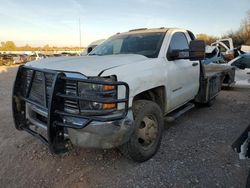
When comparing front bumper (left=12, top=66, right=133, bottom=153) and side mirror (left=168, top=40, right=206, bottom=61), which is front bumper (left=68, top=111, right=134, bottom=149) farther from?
side mirror (left=168, top=40, right=206, bottom=61)

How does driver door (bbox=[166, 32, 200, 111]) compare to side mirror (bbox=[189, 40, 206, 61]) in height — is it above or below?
below

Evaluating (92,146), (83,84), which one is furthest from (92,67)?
(92,146)

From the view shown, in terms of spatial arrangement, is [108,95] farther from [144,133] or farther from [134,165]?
[134,165]

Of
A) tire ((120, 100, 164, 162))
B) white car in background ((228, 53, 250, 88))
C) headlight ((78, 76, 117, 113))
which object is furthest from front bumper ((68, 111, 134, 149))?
white car in background ((228, 53, 250, 88))

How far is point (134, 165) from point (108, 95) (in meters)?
1.20

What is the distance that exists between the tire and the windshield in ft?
3.03

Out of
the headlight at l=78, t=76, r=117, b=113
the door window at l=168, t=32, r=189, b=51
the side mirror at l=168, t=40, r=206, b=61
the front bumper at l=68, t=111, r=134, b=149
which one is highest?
the door window at l=168, t=32, r=189, b=51

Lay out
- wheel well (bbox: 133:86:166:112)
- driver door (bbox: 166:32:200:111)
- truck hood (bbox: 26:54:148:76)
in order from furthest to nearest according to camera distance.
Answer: driver door (bbox: 166:32:200:111) < wheel well (bbox: 133:86:166:112) < truck hood (bbox: 26:54:148:76)

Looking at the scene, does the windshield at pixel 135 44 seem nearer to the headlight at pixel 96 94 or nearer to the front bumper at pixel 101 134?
the headlight at pixel 96 94

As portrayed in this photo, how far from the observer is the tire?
11.3ft

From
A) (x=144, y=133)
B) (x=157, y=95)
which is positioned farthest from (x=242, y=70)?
(x=144, y=133)

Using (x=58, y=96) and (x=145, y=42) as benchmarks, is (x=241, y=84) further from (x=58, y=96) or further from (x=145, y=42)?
(x=58, y=96)

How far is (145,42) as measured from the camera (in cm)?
454

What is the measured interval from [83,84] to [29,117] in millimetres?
1198
